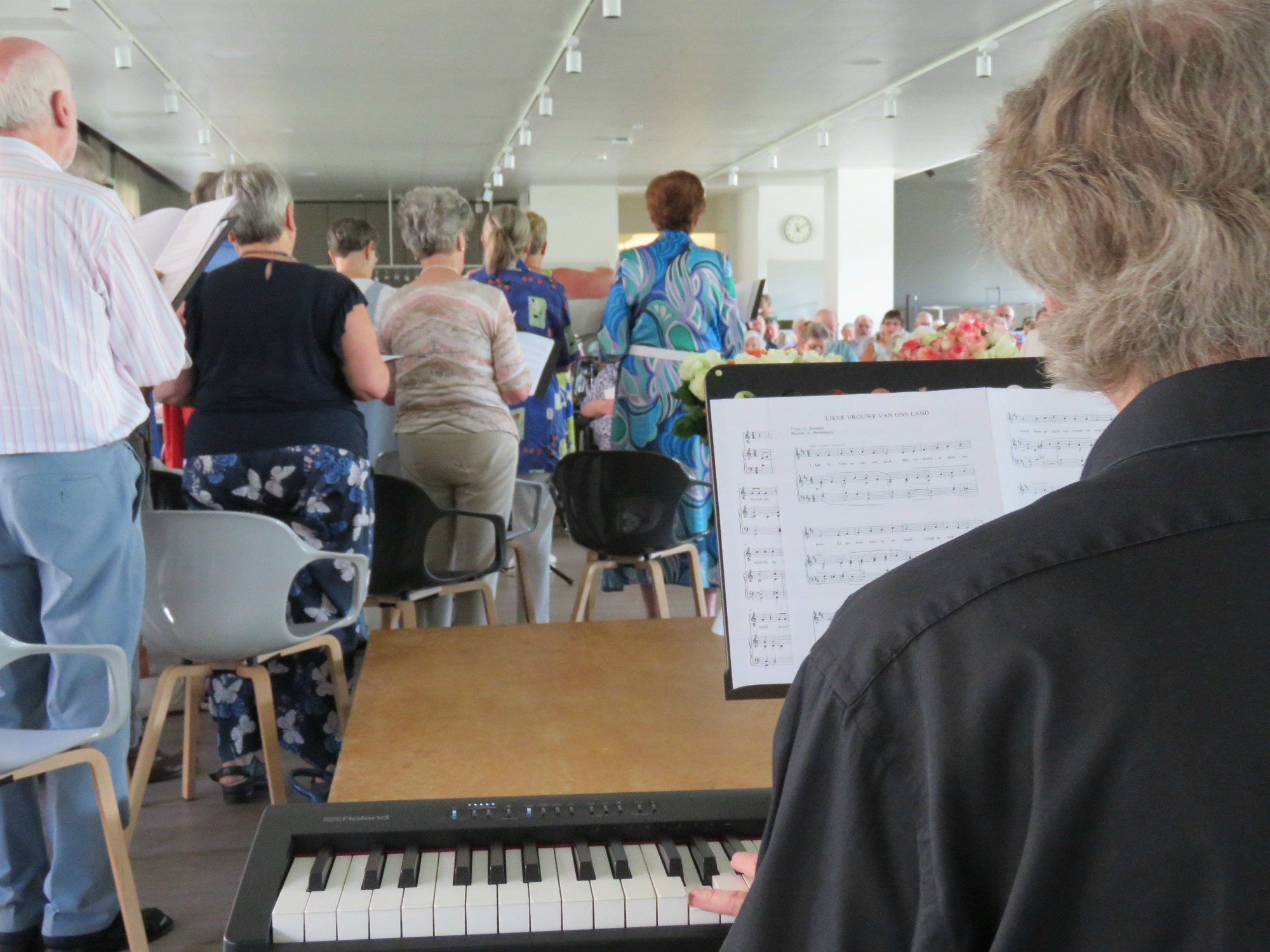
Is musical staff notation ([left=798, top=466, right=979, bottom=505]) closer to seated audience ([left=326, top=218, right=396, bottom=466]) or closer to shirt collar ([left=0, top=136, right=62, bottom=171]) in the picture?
shirt collar ([left=0, top=136, right=62, bottom=171])

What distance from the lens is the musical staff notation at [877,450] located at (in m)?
1.16

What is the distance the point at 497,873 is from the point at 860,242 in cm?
1461

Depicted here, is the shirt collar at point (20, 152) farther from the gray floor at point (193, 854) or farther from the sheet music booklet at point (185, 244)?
the gray floor at point (193, 854)

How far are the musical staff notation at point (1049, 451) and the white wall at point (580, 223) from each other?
49.1ft

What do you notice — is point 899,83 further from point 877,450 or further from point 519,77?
point 877,450

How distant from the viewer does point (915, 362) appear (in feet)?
4.08

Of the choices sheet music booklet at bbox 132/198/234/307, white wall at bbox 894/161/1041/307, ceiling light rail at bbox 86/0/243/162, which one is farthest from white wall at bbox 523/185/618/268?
sheet music booklet at bbox 132/198/234/307

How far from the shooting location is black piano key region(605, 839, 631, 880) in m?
0.90

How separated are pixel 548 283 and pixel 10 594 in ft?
7.55

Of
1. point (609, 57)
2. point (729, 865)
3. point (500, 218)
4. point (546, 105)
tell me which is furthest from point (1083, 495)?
point (546, 105)

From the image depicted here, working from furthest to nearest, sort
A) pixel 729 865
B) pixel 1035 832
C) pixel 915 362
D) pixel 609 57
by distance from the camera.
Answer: pixel 609 57 → pixel 915 362 → pixel 729 865 → pixel 1035 832

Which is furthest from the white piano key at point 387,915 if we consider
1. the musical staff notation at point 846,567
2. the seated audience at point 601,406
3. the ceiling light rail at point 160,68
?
the ceiling light rail at point 160,68

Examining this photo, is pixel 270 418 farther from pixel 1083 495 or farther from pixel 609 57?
pixel 609 57

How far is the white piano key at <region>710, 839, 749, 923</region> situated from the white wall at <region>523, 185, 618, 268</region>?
15286 millimetres
